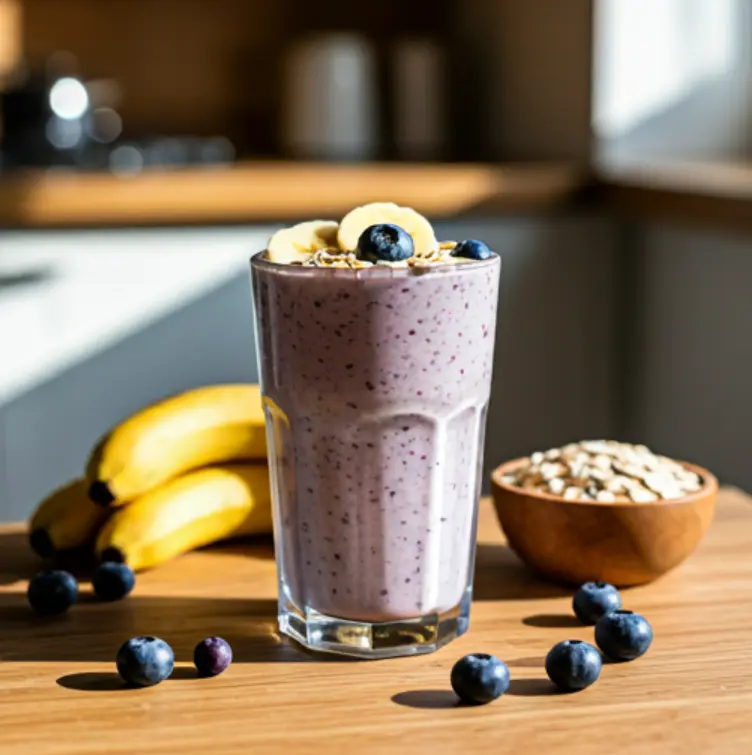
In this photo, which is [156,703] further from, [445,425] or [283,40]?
[283,40]

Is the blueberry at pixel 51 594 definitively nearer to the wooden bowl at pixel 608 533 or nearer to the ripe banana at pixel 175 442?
the ripe banana at pixel 175 442

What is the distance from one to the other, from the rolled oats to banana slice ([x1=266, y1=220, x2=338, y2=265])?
9.7 inches

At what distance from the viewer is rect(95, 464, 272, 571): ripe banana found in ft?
2.96

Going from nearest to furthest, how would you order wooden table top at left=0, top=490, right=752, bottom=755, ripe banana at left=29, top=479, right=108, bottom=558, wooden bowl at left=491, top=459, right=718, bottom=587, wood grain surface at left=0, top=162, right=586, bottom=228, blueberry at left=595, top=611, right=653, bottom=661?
wooden table top at left=0, top=490, right=752, bottom=755 → blueberry at left=595, top=611, right=653, bottom=661 → wooden bowl at left=491, top=459, right=718, bottom=587 → ripe banana at left=29, top=479, right=108, bottom=558 → wood grain surface at left=0, top=162, right=586, bottom=228

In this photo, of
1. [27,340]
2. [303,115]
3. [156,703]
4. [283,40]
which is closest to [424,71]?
[303,115]

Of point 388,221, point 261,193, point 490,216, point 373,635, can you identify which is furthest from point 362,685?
point 490,216

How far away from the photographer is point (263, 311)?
2.47 ft

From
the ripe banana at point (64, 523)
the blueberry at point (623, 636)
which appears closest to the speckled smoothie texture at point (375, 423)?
the blueberry at point (623, 636)

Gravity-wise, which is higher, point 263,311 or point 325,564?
point 263,311

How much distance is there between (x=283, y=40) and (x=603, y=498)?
2441 mm

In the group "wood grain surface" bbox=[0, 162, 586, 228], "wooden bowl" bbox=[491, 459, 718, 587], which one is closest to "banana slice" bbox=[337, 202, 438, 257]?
"wooden bowl" bbox=[491, 459, 718, 587]

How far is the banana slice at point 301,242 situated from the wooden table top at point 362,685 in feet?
0.79

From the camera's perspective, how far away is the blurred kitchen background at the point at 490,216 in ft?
7.06

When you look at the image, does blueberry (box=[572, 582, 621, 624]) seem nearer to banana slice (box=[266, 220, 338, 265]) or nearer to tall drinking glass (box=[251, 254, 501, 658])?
tall drinking glass (box=[251, 254, 501, 658])
